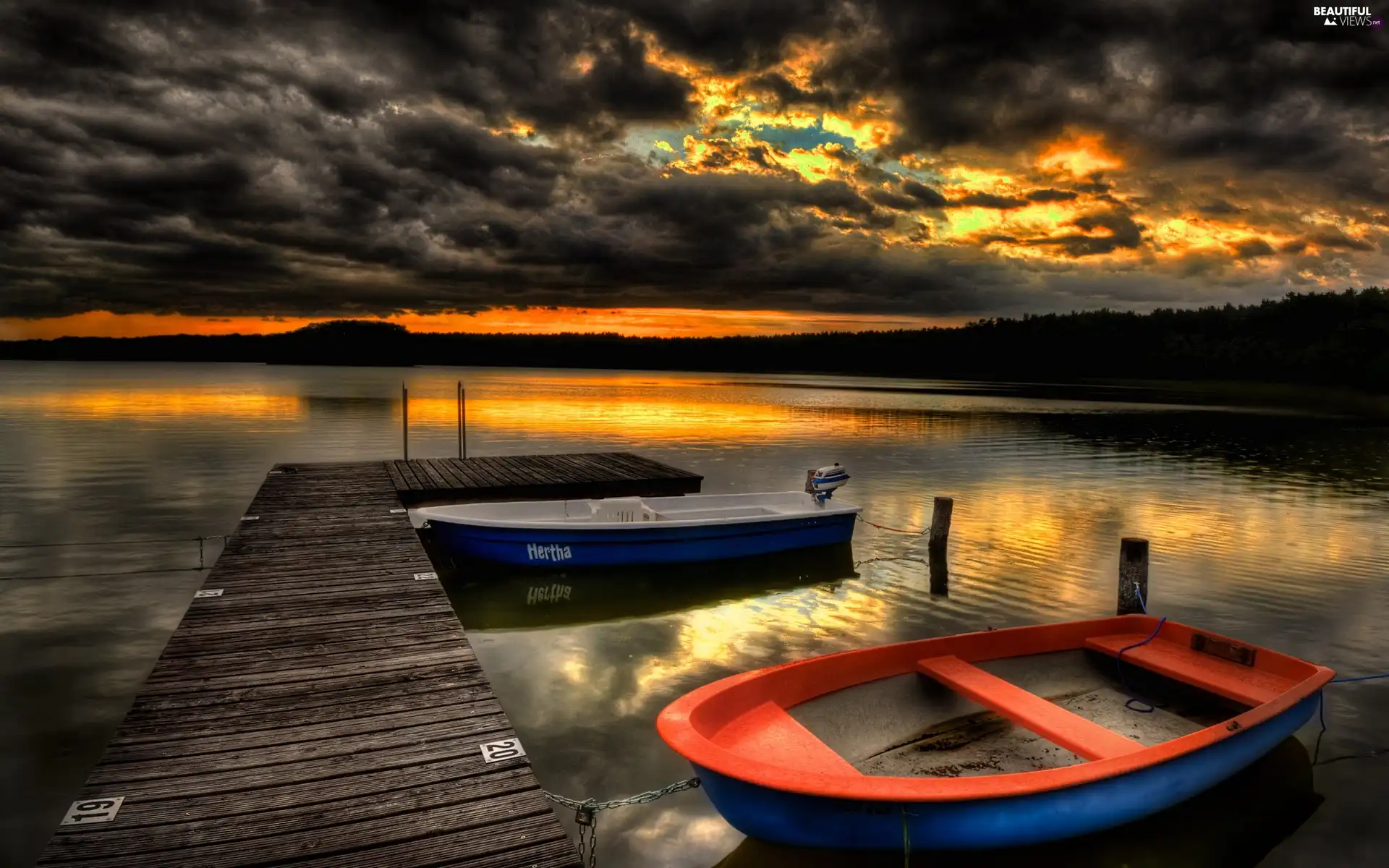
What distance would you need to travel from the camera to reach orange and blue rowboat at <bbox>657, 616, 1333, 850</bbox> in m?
4.80

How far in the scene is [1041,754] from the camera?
675 centimetres

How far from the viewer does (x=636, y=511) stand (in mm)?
14258

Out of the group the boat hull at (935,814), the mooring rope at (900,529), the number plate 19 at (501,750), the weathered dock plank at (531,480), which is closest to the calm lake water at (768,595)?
the mooring rope at (900,529)

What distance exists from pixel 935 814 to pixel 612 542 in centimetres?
875


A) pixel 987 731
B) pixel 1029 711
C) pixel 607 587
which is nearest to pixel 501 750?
pixel 1029 711

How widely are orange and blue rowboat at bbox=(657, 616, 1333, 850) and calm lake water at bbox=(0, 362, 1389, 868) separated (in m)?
0.82

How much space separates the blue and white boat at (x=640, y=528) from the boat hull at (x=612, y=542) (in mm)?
15

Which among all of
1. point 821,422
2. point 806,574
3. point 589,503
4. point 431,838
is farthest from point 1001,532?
point 821,422

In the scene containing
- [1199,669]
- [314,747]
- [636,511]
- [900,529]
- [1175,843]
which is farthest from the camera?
[900,529]

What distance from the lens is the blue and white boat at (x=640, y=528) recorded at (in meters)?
12.7

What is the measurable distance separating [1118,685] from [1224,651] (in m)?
1.04

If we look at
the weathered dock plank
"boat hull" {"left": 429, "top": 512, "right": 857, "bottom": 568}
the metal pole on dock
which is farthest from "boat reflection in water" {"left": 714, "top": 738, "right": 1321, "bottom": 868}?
the weathered dock plank

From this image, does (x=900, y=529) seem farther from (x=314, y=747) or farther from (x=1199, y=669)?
(x=314, y=747)

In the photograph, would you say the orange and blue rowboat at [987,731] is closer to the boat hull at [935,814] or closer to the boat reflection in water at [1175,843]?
the boat hull at [935,814]
